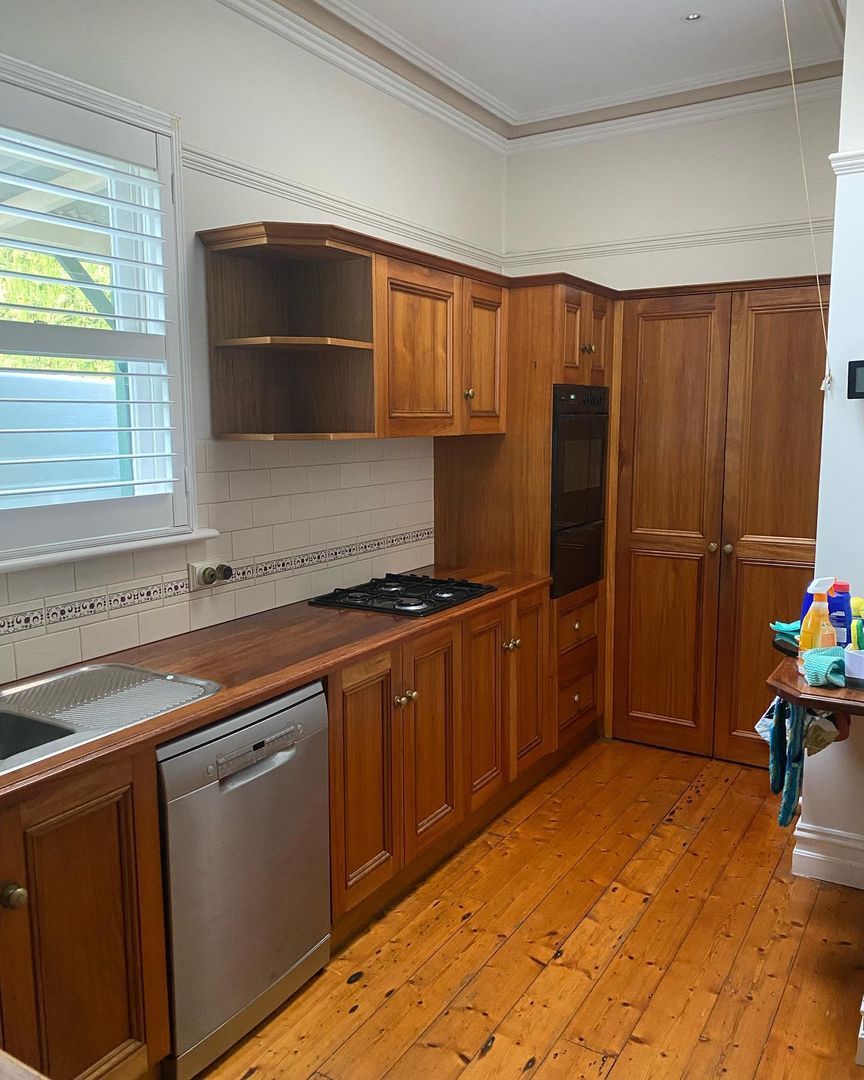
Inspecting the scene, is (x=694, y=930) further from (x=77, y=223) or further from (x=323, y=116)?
(x=323, y=116)

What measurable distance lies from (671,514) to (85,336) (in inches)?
105

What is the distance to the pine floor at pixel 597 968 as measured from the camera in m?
2.26

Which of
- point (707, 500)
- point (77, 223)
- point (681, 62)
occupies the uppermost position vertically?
point (681, 62)

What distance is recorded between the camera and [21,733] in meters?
2.18

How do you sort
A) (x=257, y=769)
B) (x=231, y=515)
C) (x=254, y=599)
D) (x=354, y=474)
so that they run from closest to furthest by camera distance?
(x=257, y=769)
(x=231, y=515)
(x=254, y=599)
(x=354, y=474)

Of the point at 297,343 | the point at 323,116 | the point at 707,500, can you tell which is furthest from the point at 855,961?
the point at 323,116

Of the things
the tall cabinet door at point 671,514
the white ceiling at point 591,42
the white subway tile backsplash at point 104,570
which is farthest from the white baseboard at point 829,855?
the white ceiling at point 591,42

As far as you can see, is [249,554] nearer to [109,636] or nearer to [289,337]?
[109,636]

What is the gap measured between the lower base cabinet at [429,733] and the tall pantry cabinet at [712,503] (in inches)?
26.3

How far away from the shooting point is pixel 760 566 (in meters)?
3.89

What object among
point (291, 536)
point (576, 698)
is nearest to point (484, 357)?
point (291, 536)

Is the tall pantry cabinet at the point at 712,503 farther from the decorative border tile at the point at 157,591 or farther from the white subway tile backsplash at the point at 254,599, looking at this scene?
the white subway tile backsplash at the point at 254,599

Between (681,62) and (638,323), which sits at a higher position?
(681,62)

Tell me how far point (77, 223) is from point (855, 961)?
3052 mm
